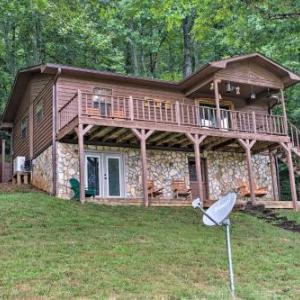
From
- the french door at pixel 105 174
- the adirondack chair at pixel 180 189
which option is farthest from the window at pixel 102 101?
the adirondack chair at pixel 180 189

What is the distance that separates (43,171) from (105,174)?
2309 millimetres

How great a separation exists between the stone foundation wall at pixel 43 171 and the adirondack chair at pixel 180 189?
4719 millimetres

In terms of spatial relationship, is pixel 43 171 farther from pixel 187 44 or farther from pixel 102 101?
pixel 187 44

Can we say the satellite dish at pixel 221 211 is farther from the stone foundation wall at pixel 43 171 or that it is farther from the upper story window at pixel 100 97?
the upper story window at pixel 100 97

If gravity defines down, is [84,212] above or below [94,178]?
below

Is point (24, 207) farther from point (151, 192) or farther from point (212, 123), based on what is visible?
point (212, 123)

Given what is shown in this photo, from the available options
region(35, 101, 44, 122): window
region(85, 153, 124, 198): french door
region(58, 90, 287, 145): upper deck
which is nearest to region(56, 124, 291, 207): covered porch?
region(85, 153, 124, 198): french door

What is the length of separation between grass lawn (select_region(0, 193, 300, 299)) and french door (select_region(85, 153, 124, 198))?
305 cm

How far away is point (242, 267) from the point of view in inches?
388

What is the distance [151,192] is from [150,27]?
1516cm

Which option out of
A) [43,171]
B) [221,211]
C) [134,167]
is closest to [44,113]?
[43,171]

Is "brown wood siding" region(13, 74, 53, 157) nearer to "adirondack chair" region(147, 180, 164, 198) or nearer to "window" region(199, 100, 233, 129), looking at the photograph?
"adirondack chair" region(147, 180, 164, 198)

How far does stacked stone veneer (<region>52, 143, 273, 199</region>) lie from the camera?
56.9 ft

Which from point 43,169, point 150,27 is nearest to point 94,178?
point 43,169
